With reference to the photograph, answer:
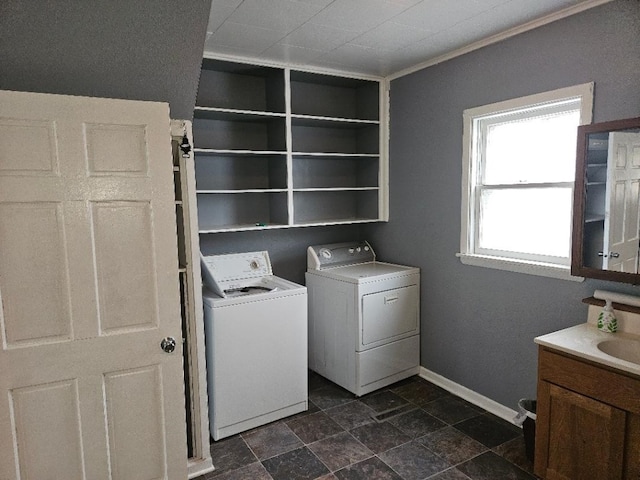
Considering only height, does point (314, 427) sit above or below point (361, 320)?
below

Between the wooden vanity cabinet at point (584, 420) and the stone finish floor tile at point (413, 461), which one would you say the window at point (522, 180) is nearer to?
the wooden vanity cabinet at point (584, 420)

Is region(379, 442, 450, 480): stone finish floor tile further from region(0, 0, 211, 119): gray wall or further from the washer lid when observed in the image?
region(0, 0, 211, 119): gray wall

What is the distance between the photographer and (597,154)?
7.34 ft

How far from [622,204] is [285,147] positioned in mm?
2092

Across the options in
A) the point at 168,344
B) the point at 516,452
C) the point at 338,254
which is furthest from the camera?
the point at 338,254

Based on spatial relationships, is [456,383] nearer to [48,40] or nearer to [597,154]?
[597,154]

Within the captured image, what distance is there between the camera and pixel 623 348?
6.79 feet

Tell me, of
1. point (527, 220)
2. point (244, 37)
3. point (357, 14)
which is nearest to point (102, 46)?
point (244, 37)

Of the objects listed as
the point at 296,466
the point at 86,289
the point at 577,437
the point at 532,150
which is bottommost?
the point at 296,466

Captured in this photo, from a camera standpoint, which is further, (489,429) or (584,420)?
(489,429)

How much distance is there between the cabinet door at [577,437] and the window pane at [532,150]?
1219 millimetres

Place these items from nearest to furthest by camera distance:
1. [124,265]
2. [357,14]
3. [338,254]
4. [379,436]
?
[124,265], [357,14], [379,436], [338,254]

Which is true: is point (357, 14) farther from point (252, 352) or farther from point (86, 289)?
point (252, 352)

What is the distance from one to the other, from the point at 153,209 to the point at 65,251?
1.25ft
